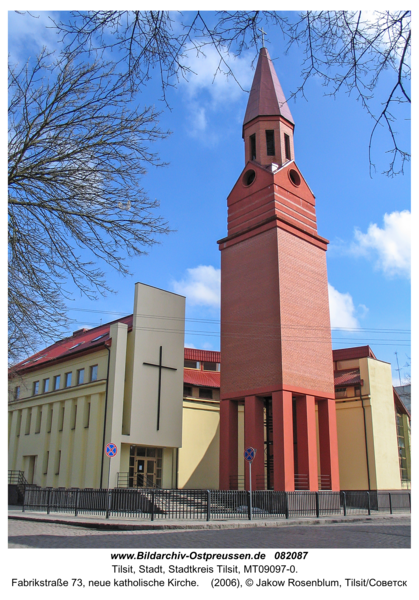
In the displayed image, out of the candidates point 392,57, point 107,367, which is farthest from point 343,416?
point 392,57

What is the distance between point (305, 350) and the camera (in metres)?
25.9

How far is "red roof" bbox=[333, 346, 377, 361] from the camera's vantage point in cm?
3356

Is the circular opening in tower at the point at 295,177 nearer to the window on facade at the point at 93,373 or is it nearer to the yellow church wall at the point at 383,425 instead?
the yellow church wall at the point at 383,425

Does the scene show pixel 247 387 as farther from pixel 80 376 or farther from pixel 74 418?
pixel 74 418

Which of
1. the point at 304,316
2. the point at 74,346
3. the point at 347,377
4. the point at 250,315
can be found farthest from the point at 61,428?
the point at 347,377

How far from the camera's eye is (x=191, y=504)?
19.3 m

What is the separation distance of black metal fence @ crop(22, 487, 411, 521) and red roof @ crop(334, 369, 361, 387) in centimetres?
964

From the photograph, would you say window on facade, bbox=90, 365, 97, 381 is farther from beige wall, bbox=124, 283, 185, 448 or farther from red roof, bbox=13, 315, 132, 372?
beige wall, bbox=124, 283, 185, 448

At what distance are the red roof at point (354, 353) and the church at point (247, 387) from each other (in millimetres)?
95

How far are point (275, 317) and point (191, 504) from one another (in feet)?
32.6

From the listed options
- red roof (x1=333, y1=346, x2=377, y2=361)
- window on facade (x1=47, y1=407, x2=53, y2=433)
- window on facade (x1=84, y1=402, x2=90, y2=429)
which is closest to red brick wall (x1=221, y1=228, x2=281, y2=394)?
window on facade (x1=84, y1=402, x2=90, y2=429)

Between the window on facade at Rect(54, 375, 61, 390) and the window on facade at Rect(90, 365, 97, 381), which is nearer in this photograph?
the window on facade at Rect(90, 365, 97, 381)
